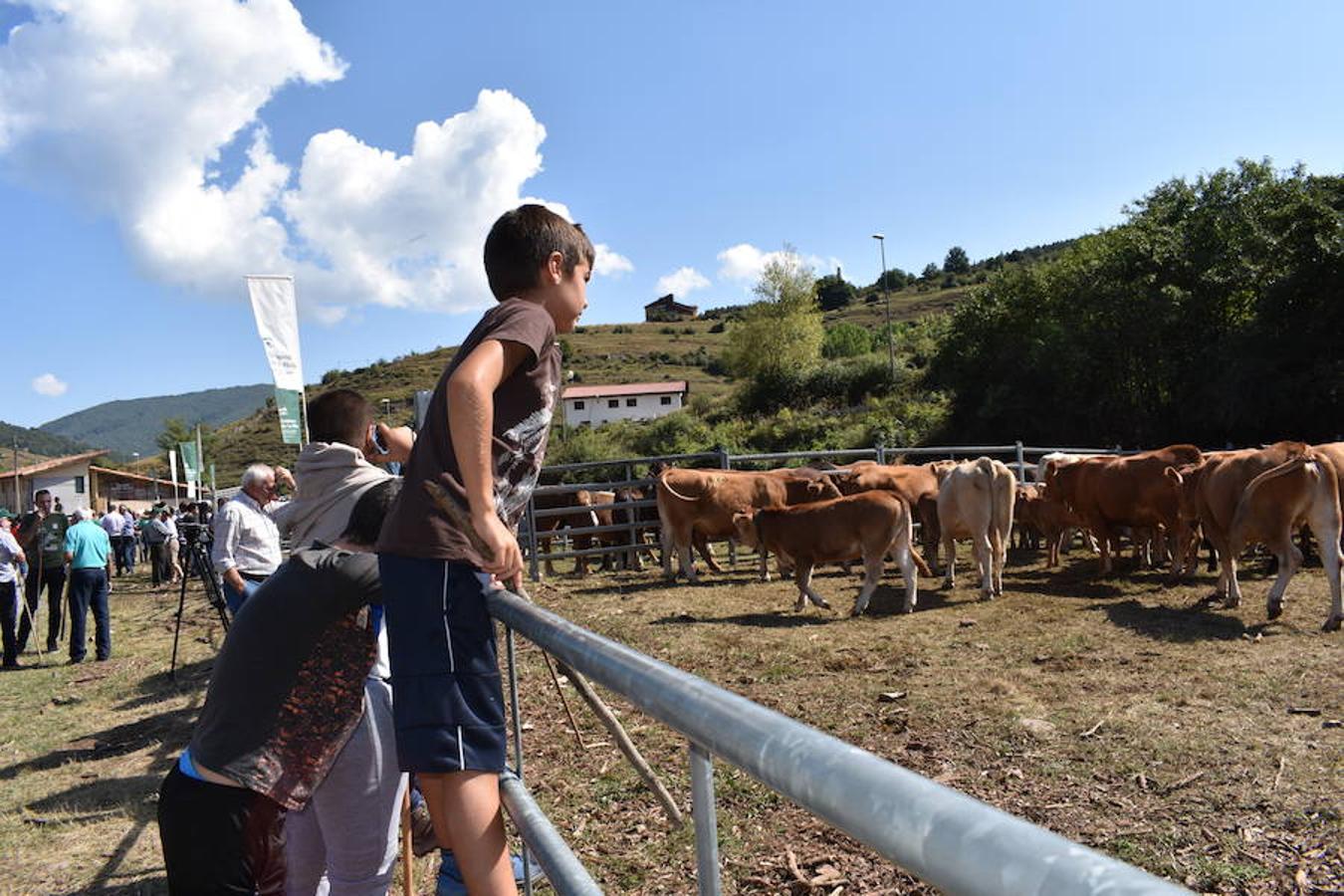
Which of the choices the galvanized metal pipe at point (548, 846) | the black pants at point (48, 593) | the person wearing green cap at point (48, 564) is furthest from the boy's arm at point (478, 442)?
the black pants at point (48, 593)

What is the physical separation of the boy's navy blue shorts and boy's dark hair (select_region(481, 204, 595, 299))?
680 mm

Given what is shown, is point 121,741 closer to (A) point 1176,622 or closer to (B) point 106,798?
(B) point 106,798

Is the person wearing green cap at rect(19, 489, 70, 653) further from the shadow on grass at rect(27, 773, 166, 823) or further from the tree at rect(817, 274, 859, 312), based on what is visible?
the tree at rect(817, 274, 859, 312)

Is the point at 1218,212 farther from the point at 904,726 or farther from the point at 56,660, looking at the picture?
the point at 56,660

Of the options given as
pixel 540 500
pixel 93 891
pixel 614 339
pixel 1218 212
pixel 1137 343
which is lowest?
pixel 93 891

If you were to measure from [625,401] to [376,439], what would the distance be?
6910 centimetres

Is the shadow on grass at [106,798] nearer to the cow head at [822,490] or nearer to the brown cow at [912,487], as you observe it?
the cow head at [822,490]

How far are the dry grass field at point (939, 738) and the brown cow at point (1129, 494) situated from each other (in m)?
0.94

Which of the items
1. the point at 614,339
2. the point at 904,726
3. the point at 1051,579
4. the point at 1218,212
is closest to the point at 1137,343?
the point at 1218,212

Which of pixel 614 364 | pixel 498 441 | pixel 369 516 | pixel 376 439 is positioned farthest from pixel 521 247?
pixel 614 364

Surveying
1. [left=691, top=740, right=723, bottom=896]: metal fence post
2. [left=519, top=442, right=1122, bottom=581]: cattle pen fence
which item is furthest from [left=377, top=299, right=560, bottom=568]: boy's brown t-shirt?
[left=519, top=442, right=1122, bottom=581]: cattle pen fence

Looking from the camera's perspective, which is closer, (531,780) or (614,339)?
(531,780)

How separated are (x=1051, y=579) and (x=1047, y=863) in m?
10.6

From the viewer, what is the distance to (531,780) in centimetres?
478
